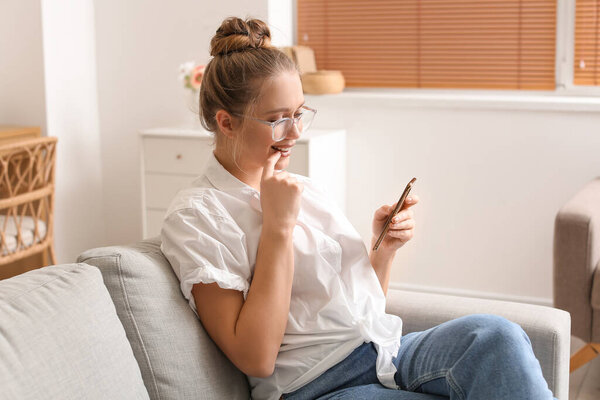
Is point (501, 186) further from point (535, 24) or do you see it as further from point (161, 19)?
point (161, 19)

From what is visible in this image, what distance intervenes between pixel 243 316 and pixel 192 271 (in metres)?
0.12

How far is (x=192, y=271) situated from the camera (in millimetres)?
1383

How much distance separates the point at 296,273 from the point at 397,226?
25cm

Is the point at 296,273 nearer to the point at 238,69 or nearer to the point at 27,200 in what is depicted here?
the point at 238,69

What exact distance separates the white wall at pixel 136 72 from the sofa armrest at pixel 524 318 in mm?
2032

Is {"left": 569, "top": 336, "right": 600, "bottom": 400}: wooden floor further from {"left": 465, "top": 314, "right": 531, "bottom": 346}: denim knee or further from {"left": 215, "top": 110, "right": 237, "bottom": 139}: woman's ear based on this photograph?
{"left": 215, "top": 110, "right": 237, "bottom": 139}: woman's ear

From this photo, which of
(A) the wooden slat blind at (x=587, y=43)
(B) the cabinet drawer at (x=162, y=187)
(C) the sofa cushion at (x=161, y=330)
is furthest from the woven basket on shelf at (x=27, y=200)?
(A) the wooden slat blind at (x=587, y=43)

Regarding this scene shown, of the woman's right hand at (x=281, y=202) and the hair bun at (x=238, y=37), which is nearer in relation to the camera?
the woman's right hand at (x=281, y=202)

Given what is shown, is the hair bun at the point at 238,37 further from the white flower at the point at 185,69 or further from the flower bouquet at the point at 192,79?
the white flower at the point at 185,69

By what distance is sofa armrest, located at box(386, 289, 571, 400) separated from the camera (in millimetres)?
1625

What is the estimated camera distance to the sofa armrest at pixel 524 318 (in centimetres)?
162

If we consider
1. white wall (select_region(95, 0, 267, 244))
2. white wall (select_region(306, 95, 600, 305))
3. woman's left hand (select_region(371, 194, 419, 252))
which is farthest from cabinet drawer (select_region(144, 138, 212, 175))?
woman's left hand (select_region(371, 194, 419, 252))

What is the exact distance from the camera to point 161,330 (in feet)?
4.42

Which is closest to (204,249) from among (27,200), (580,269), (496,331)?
(496,331)
